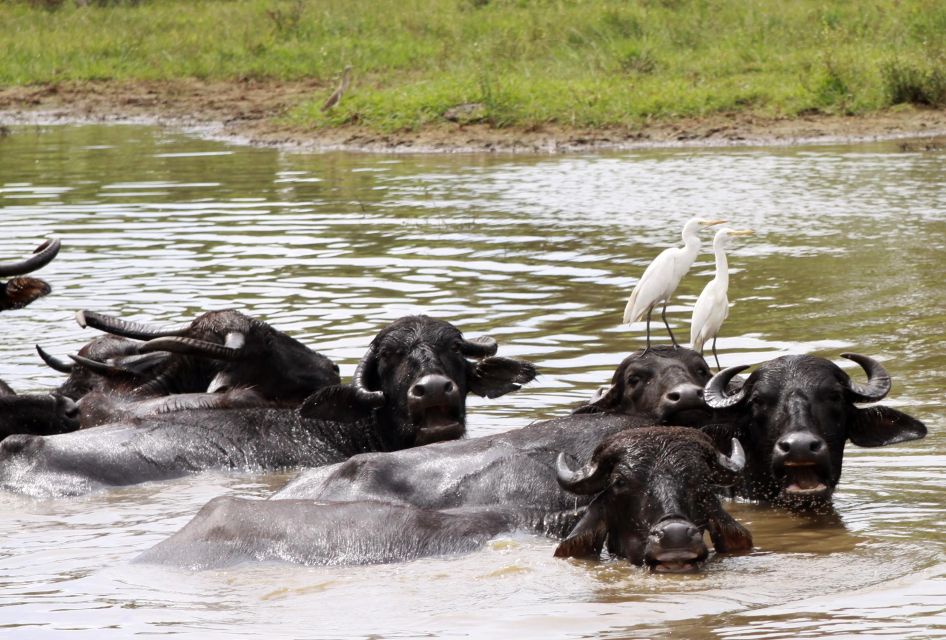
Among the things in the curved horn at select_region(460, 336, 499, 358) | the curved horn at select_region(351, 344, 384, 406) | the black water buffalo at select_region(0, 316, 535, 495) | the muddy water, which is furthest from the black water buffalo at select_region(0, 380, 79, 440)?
the curved horn at select_region(460, 336, 499, 358)

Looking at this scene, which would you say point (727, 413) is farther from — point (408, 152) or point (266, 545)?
point (408, 152)

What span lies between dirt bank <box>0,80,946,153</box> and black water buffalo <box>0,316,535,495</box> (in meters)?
12.6

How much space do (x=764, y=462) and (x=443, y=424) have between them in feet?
4.81

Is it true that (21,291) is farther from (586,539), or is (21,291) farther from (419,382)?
(586,539)

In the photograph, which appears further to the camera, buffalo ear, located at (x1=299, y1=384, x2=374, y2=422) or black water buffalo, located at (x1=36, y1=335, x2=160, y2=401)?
black water buffalo, located at (x1=36, y1=335, x2=160, y2=401)

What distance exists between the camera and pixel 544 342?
1010 cm

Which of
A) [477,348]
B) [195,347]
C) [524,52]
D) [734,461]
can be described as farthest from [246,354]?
[524,52]

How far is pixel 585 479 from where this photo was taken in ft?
18.4

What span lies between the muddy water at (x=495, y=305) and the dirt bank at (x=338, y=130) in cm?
83

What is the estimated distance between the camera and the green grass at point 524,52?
21219 mm

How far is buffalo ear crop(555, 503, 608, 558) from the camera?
566 centimetres

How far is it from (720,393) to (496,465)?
98 cm

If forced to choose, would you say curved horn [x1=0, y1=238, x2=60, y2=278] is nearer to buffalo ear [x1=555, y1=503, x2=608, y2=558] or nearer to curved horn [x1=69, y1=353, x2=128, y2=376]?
curved horn [x1=69, y1=353, x2=128, y2=376]

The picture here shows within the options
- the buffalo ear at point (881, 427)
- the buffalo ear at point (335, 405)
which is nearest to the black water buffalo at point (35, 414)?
the buffalo ear at point (335, 405)
